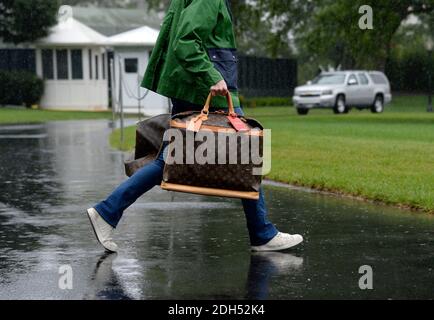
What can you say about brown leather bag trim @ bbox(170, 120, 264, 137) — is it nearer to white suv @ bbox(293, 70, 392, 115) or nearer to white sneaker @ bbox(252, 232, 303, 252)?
white sneaker @ bbox(252, 232, 303, 252)

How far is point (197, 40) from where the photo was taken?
6.37 metres

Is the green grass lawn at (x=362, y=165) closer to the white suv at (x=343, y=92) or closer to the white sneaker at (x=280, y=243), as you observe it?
the white sneaker at (x=280, y=243)

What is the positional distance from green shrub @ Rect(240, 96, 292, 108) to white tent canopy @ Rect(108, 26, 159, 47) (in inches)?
284

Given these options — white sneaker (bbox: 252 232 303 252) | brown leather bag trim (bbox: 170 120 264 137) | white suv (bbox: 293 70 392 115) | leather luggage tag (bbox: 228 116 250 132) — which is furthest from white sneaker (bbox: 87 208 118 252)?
white suv (bbox: 293 70 392 115)

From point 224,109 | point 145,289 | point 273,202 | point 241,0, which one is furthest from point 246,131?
point 241,0

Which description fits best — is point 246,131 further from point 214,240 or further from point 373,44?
point 373,44

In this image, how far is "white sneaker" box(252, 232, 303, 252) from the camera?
6897mm

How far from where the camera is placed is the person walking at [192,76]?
20.9 feet

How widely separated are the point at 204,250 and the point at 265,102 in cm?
4053

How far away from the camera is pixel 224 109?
261 inches

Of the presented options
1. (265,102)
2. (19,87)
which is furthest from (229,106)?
(265,102)

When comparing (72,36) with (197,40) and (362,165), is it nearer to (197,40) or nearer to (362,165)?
(362,165)

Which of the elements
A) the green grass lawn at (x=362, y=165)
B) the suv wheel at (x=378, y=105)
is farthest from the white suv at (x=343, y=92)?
the green grass lawn at (x=362, y=165)

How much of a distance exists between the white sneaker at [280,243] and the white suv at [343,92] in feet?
106
